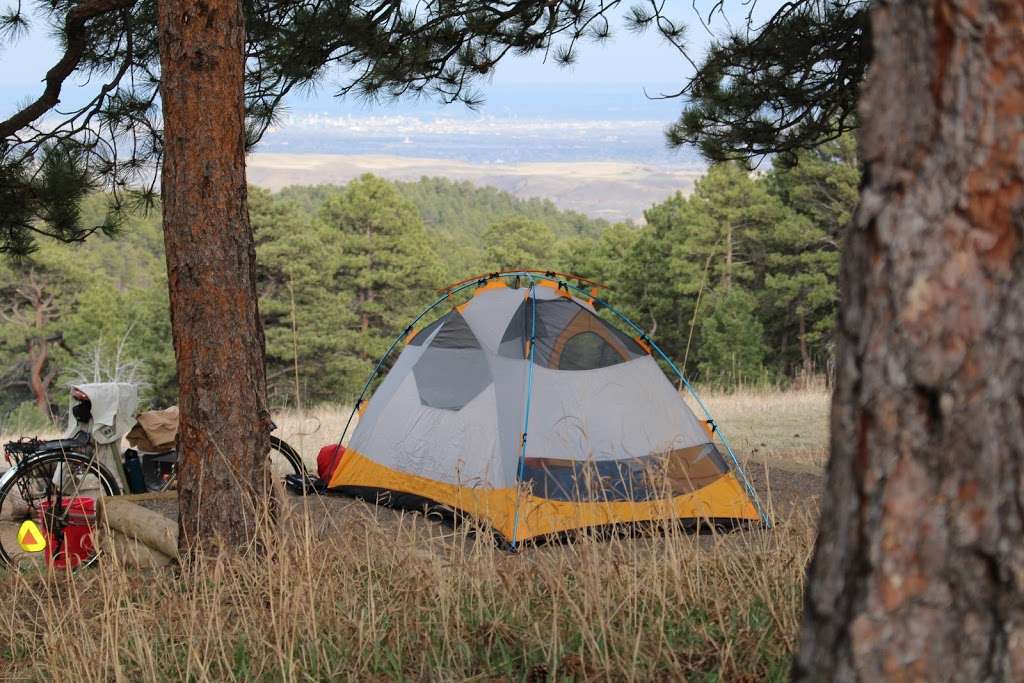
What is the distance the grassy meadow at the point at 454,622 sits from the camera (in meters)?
2.55

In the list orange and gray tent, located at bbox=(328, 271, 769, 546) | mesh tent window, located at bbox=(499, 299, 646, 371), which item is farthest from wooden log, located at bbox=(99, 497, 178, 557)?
mesh tent window, located at bbox=(499, 299, 646, 371)

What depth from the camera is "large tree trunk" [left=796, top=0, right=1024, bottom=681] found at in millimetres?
1253

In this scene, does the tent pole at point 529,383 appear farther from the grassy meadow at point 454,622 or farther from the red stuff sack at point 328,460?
the grassy meadow at point 454,622

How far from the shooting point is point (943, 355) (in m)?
1.25

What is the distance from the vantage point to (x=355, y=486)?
7.43 meters

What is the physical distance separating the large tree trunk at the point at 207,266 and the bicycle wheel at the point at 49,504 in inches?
33.9

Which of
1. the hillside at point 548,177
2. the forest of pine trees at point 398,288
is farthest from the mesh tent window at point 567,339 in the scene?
the hillside at point 548,177

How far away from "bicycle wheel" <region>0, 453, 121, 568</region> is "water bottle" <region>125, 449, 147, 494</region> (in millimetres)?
338

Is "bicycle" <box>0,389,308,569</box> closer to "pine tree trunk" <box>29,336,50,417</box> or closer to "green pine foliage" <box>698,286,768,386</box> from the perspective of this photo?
"green pine foliage" <box>698,286,768,386</box>

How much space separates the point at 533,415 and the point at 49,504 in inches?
105

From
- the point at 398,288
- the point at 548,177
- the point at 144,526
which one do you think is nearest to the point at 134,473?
the point at 144,526

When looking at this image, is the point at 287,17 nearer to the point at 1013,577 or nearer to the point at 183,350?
the point at 183,350

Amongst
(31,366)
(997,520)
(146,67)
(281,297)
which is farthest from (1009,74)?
(31,366)

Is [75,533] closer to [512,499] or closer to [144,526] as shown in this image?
[144,526]
